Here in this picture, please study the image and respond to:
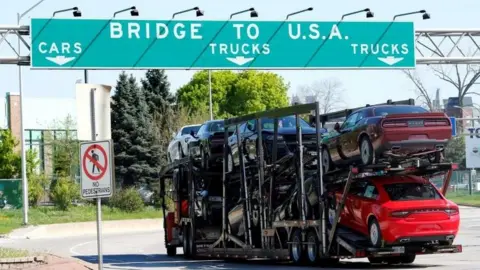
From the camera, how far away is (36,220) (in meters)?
55.1

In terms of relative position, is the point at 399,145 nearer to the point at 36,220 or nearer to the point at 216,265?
the point at 216,265

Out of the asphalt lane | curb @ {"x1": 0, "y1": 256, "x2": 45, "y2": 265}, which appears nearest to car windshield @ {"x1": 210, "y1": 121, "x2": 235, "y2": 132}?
the asphalt lane

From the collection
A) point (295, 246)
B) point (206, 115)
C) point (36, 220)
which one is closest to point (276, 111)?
point (295, 246)

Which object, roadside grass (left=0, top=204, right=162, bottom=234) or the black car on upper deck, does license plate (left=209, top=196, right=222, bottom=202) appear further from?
roadside grass (left=0, top=204, right=162, bottom=234)

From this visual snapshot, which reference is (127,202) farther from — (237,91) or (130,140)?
(237,91)

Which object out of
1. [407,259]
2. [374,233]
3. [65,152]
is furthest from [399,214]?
[65,152]

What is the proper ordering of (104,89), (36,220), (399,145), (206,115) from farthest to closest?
(206,115) < (36,220) < (399,145) < (104,89)

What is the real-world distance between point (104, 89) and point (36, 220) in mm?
41768

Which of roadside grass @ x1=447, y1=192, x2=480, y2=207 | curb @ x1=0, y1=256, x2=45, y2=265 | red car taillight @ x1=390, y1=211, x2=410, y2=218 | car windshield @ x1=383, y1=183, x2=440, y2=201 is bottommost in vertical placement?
roadside grass @ x1=447, y1=192, x2=480, y2=207

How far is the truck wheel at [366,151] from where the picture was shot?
810 inches

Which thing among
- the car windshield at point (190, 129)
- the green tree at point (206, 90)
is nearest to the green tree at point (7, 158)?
the green tree at point (206, 90)

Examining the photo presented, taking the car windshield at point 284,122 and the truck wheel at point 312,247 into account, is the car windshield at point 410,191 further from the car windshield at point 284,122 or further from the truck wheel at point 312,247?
the car windshield at point 284,122

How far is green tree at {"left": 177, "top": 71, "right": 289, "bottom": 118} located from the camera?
3738 inches

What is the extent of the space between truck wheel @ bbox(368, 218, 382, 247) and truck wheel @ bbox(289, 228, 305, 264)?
2.10 meters
